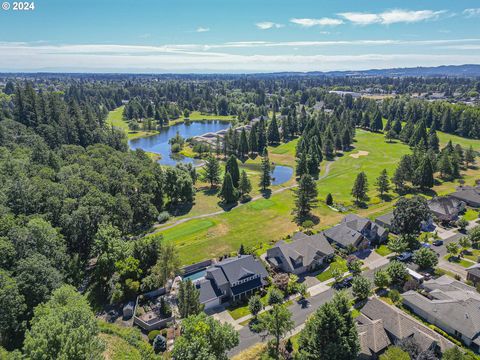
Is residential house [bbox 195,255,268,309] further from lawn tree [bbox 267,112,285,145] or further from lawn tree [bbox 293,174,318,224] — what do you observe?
lawn tree [bbox 267,112,285,145]

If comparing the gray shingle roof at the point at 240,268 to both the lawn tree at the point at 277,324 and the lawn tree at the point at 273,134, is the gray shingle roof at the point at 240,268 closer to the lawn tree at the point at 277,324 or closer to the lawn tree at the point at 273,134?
the lawn tree at the point at 277,324

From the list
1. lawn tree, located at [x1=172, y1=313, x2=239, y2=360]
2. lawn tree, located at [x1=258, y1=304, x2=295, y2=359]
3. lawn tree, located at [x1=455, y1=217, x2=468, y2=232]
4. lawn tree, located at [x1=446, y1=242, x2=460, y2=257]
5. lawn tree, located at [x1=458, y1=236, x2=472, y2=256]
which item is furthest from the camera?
lawn tree, located at [x1=455, y1=217, x2=468, y2=232]

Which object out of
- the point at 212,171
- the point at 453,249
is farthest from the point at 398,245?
the point at 212,171

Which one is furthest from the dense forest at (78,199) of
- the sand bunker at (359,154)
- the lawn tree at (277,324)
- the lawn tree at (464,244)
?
the lawn tree at (464,244)

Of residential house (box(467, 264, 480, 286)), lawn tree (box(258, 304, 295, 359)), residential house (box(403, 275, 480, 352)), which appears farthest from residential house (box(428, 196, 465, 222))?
lawn tree (box(258, 304, 295, 359))

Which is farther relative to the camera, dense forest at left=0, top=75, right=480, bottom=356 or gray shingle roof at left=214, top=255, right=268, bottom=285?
gray shingle roof at left=214, top=255, right=268, bottom=285

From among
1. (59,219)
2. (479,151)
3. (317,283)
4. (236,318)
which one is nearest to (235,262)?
(236,318)

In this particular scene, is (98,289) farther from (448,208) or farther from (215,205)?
(448,208)
